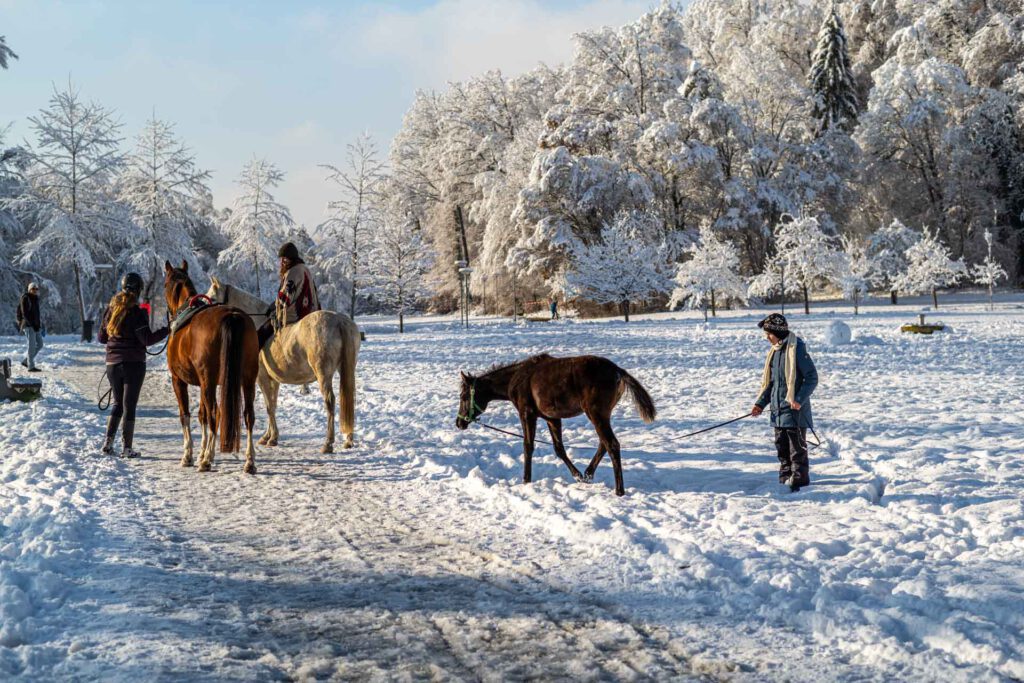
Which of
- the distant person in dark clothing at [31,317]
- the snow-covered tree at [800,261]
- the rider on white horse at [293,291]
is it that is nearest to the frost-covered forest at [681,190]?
the snow-covered tree at [800,261]

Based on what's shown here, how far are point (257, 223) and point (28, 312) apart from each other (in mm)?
34535

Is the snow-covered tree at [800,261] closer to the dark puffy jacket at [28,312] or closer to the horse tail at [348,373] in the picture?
the dark puffy jacket at [28,312]

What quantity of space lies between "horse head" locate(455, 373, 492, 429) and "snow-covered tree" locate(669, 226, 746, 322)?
28848 millimetres

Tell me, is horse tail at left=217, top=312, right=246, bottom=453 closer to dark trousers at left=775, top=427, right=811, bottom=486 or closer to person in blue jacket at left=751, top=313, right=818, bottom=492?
person in blue jacket at left=751, top=313, right=818, bottom=492

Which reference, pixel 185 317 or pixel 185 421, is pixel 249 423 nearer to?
pixel 185 421

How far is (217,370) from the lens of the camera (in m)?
8.69

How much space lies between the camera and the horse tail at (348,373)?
9492mm

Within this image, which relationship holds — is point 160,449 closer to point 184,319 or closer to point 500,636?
point 184,319

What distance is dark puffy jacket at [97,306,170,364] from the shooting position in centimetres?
934

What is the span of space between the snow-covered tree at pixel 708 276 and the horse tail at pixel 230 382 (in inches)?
1160

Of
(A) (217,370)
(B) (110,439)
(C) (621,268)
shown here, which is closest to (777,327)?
(A) (217,370)

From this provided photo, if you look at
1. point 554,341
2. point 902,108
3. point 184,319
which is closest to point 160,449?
point 184,319

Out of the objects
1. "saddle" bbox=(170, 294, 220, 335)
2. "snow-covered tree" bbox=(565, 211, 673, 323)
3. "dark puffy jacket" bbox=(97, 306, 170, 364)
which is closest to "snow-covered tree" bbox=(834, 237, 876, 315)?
"snow-covered tree" bbox=(565, 211, 673, 323)

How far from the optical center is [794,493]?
23.2 ft
